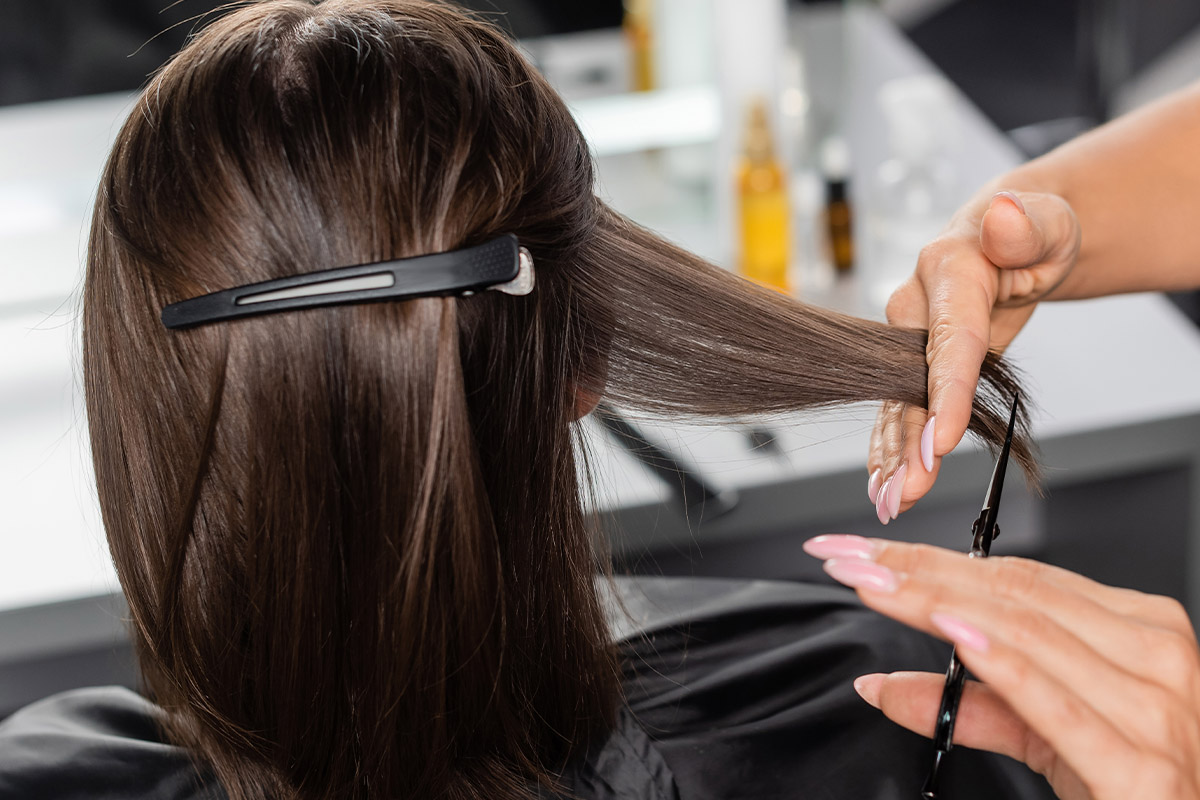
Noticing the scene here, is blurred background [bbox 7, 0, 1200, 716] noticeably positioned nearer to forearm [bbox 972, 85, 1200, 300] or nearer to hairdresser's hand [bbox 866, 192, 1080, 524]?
hairdresser's hand [bbox 866, 192, 1080, 524]

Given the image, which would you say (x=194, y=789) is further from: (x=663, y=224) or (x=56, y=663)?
(x=663, y=224)

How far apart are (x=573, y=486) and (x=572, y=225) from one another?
187 mm

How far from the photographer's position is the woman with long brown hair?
0.56 metres

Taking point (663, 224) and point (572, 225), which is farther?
point (663, 224)

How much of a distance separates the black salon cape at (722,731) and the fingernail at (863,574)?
1.06 ft

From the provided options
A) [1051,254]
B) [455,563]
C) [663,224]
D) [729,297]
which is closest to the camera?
[455,563]

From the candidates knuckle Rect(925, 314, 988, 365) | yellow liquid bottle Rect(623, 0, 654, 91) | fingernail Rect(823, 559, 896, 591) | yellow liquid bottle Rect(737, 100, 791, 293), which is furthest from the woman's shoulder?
yellow liquid bottle Rect(623, 0, 654, 91)

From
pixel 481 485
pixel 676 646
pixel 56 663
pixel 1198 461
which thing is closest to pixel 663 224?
pixel 1198 461

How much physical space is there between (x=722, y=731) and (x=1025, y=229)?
1.61 feet

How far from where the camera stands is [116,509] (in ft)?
2.23

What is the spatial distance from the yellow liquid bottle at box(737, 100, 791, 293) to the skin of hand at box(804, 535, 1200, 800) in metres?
1.15

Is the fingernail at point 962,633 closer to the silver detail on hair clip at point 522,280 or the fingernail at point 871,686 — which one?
the fingernail at point 871,686

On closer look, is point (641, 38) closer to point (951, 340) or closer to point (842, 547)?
point (951, 340)

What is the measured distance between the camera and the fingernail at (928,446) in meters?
0.69
